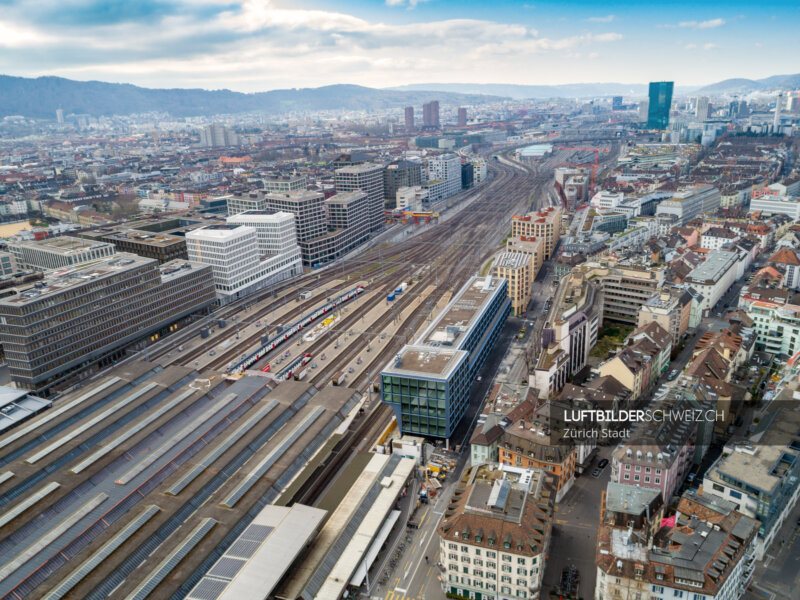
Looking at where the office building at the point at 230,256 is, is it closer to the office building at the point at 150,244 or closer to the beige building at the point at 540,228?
the office building at the point at 150,244

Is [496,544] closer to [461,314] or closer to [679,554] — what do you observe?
[679,554]

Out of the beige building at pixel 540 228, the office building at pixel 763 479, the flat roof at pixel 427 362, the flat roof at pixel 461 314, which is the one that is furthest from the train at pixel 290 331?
the office building at pixel 763 479

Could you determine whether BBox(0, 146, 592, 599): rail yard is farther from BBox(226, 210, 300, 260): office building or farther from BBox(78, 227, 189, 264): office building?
BBox(226, 210, 300, 260): office building

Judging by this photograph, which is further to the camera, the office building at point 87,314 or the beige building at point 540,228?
the beige building at point 540,228

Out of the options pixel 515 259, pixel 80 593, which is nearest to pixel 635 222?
pixel 515 259

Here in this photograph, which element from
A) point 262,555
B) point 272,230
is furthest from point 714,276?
point 262,555

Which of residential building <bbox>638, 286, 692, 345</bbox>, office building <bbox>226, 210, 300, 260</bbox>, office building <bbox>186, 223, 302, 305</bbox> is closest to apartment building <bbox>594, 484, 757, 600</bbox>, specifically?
residential building <bbox>638, 286, 692, 345</bbox>

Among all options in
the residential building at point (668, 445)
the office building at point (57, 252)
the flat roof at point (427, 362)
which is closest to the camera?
the residential building at point (668, 445)
